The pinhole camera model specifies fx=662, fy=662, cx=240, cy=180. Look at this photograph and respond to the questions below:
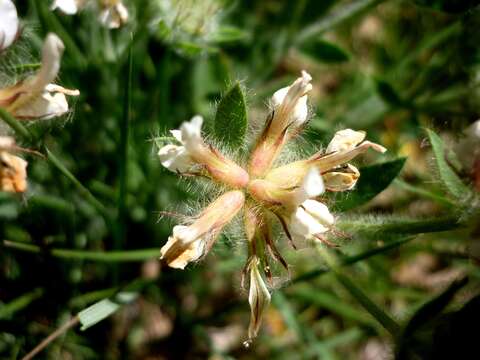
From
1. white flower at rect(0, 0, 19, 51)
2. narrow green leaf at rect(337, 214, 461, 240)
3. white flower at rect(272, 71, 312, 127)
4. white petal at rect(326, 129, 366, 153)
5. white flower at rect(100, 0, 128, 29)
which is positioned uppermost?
white flower at rect(0, 0, 19, 51)

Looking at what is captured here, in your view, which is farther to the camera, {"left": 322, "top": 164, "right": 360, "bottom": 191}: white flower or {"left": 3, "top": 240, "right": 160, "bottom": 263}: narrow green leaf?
{"left": 3, "top": 240, "right": 160, "bottom": 263}: narrow green leaf

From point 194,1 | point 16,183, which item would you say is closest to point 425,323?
point 16,183

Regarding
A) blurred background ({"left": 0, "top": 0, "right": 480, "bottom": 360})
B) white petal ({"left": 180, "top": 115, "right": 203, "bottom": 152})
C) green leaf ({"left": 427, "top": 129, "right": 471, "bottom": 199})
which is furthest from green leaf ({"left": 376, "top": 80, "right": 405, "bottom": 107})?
white petal ({"left": 180, "top": 115, "right": 203, "bottom": 152})

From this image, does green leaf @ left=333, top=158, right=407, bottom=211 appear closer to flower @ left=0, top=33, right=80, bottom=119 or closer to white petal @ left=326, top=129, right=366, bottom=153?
white petal @ left=326, top=129, right=366, bottom=153

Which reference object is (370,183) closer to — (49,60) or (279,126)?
(279,126)

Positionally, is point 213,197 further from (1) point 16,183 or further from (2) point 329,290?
(2) point 329,290

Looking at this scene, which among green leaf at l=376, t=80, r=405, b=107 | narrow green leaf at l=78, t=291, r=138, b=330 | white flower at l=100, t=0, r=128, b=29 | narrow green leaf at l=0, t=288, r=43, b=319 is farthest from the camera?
green leaf at l=376, t=80, r=405, b=107
